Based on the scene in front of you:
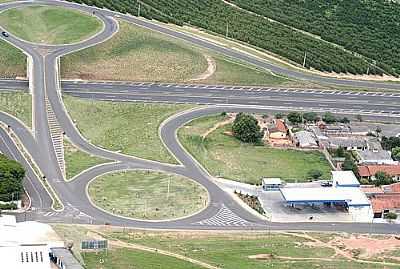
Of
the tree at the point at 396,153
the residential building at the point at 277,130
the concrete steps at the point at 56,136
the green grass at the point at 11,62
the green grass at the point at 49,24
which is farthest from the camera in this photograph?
the green grass at the point at 49,24

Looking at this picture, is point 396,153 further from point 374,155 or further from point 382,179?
point 382,179

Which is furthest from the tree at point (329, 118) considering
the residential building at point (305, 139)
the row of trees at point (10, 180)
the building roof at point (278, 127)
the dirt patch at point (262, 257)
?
the row of trees at point (10, 180)

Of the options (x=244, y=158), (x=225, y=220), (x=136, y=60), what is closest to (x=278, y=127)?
(x=244, y=158)

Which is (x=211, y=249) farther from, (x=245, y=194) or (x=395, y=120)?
(x=395, y=120)

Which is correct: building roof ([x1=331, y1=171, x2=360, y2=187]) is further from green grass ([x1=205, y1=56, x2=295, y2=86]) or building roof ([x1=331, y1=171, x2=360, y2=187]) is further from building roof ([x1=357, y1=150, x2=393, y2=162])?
green grass ([x1=205, y1=56, x2=295, y2=86])

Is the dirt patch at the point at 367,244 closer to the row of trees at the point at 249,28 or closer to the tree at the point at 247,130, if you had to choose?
the tree at the point at 247,130

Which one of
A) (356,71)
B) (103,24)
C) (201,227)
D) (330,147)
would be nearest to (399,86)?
(356,71)
